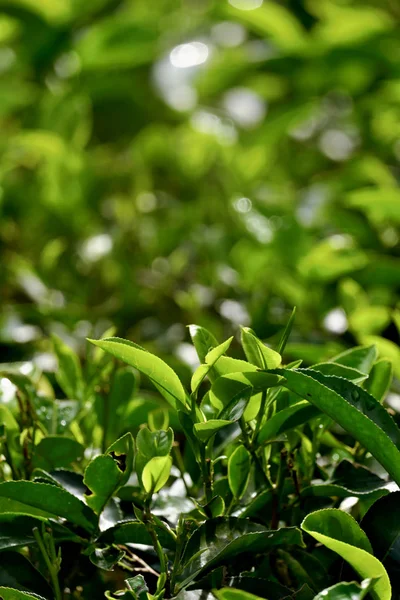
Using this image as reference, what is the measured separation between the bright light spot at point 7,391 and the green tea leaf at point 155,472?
26 centimetres

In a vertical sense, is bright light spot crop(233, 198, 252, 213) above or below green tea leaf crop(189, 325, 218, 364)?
below

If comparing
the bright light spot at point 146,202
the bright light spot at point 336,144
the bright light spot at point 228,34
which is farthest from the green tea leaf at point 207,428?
the bright light spot at point 228,34

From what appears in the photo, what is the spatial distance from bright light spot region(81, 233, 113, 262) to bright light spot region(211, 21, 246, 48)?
1.30 metres

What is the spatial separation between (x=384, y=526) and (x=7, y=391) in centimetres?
45

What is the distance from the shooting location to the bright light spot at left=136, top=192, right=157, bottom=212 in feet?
6.16

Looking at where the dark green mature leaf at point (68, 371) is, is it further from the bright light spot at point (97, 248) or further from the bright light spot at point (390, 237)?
the bright light spot at point (390, 237)

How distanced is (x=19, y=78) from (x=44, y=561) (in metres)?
1.89

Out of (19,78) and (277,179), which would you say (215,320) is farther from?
(19,78)

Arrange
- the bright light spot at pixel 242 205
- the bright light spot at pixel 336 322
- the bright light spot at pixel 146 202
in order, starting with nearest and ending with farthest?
the bright light spot at pixel 336 322 < the bright light spot at pixel 242 205 < the bright light spot at pixel 146 202

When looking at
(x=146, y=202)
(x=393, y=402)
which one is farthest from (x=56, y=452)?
(x=146, y=202)

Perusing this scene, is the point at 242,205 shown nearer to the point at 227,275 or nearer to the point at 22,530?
the point at 227,275

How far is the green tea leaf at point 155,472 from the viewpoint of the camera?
73cm

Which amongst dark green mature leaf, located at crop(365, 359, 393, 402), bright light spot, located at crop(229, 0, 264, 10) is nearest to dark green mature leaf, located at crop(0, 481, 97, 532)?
dark green mature leaf, located at crop(365, 359, 393, 402)

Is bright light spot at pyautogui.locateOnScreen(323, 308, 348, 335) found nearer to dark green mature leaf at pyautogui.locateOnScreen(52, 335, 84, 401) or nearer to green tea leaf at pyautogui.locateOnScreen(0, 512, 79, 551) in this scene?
dark green mature leaf at pyautogui.locateOnScreen(52, 335, 84, 401)
